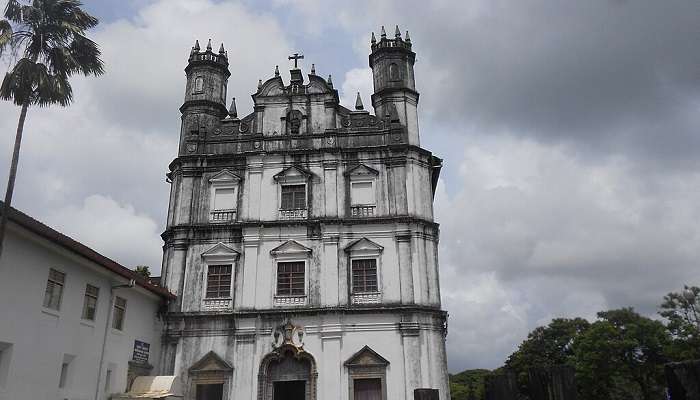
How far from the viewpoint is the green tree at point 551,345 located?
2004 inches

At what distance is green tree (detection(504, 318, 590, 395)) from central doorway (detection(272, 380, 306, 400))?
3144cm

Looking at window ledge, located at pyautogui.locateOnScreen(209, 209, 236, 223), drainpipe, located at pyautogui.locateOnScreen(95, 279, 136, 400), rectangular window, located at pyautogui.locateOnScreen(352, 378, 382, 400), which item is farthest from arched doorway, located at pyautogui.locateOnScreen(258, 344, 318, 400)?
window ledge, located at pyautogui.locateOnScreen(209, 209, 236, 223)

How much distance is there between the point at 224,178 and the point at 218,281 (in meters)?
4.81

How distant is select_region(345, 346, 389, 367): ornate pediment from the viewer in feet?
71.7

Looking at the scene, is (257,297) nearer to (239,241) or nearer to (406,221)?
(239,241)

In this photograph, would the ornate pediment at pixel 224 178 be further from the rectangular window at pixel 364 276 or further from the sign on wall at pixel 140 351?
the sign on wall at pixel 140 351

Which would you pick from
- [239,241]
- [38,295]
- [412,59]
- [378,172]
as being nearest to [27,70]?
[38,295]

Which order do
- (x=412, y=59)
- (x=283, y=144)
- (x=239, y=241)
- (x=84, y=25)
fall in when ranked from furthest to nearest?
1. (x=412, y=59)
2. (x=283, y=144)
3. (x=239, y=241)
4. (x=84, y=25)

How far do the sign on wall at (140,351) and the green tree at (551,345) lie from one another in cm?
3751

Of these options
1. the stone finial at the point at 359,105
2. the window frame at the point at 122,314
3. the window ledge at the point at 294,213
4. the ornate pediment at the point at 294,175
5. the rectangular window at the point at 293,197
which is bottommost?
the window frame at the point at 122,314

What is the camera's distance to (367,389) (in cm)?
2175

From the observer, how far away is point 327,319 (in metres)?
22.5

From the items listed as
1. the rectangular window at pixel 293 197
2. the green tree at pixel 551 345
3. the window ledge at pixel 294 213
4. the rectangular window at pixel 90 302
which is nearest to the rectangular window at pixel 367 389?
the window ledge at pixel 294 213

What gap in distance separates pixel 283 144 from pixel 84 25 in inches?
416
